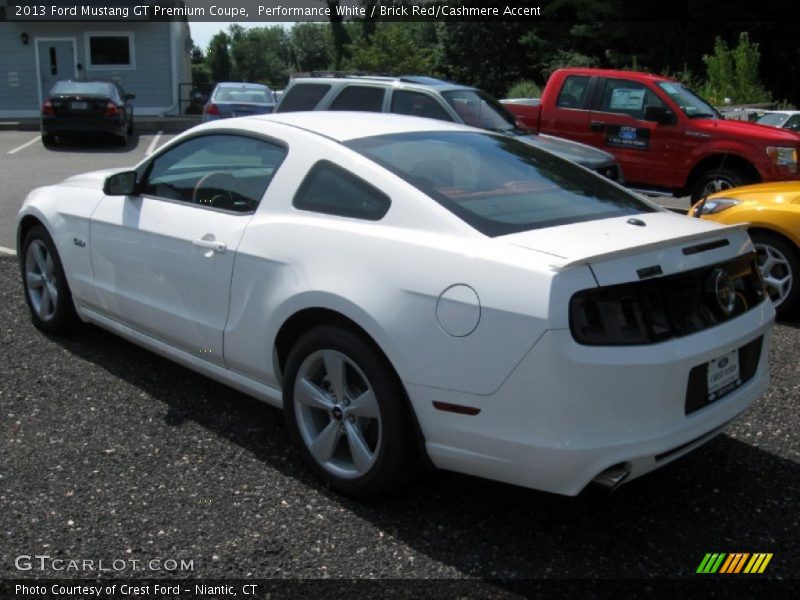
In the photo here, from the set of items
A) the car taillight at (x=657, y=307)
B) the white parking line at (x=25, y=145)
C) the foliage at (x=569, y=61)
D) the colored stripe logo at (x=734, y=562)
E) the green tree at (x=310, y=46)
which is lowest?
the colored stripe logo at (x=734, y=562)

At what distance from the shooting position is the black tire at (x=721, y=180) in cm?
1023

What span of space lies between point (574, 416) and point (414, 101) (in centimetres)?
780

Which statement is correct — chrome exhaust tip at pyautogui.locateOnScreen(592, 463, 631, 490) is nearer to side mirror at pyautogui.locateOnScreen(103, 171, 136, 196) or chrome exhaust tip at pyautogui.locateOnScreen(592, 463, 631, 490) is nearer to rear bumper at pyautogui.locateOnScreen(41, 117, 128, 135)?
side mirror at pyautogui.locateOnScreen(103, 171, 136, 196)

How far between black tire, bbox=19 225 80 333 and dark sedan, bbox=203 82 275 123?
10928 millimetres

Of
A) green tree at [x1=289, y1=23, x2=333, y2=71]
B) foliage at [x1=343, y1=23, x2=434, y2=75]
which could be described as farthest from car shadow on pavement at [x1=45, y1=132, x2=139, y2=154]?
green tree at [x1=289, y1=23, x2=333, y2=71]

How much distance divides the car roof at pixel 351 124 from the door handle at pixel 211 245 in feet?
2.11

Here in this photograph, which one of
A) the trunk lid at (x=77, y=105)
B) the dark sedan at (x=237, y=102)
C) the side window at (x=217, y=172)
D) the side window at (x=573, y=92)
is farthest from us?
the trunk lid at (x=77, y=105)

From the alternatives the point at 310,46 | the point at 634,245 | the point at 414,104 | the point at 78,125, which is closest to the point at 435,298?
the point at 634,245

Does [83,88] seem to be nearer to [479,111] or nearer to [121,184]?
[479,111]

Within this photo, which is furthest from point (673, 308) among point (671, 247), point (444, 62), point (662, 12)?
point (444, 62)

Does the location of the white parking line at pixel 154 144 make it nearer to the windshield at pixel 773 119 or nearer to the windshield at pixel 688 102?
the windshield at pixel 688 102

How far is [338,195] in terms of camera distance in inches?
143

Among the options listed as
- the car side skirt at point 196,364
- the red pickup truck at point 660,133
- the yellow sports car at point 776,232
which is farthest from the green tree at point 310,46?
the car side skirt at point 196,364

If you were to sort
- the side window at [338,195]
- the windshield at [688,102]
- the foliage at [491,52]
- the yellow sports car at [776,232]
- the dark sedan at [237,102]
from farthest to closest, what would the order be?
the foliage at [491,52]
the dark sedan at [237,102]
the windshield at [688,102]
the yellow sports car at [776,232]
the side window at [338,195]
